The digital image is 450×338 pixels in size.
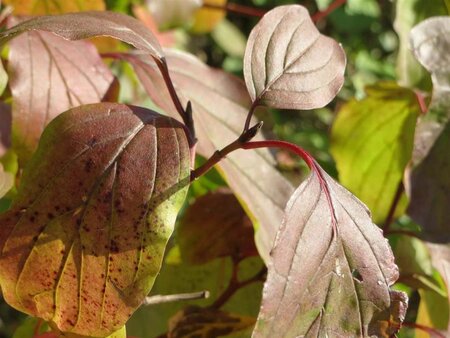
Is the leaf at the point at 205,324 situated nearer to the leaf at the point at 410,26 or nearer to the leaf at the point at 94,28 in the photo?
the leaf at the point at 94,28

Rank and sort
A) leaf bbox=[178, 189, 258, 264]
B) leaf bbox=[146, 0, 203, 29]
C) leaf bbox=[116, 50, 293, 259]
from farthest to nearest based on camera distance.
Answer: leaf bbox=[146, 0, 203, 29] < leaf bbox=[178, 189, 258, 264] < leaf bbox=[116, 50, 293, 259]

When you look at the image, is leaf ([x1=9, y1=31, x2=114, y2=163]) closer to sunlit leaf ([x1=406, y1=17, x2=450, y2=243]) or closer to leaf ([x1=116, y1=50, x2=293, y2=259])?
leaf ([x1=116, y1=50, x2=293, y2=259])

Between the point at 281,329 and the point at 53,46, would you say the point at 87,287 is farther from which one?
the point at 53,46

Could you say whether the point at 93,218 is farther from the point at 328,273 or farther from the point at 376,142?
the point at 376,142

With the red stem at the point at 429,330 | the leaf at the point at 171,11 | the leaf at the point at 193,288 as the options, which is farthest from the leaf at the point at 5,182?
the leaf at the point at 171,11

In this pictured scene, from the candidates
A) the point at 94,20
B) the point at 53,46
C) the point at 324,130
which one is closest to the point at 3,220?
the point at 94,20

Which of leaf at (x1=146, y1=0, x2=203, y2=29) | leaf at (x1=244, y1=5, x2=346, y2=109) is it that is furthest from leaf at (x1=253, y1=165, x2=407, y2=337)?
leaf at (x1=146, y1=0, x2=203, y2=29)
